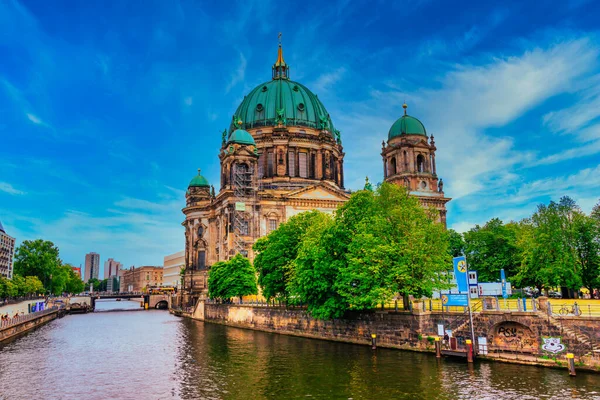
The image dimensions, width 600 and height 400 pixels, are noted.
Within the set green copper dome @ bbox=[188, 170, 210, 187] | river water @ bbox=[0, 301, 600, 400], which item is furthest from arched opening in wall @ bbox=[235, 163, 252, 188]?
river water @ bbox=[0, 301, 600, 400]

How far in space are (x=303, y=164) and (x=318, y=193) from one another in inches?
494

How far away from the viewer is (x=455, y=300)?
3938cm

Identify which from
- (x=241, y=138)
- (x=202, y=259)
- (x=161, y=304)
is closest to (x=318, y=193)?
(x=241, y=138)

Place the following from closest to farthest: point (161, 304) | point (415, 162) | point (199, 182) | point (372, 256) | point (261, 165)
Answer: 1. point (372, 256)
2. point (415, 162)
3. point (261, 165)
4. point (199, 182)
5. point (161, 304)

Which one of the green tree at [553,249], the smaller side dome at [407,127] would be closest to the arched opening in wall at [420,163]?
the smaller side dome at [407,127]

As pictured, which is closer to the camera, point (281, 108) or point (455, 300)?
point (455, 300)

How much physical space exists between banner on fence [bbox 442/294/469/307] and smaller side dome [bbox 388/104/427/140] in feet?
206

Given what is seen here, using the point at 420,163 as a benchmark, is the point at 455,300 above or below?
below

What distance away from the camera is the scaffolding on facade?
86625 millimetres

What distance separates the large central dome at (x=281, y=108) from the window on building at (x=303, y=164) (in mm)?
6977

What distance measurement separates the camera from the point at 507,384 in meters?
28.9

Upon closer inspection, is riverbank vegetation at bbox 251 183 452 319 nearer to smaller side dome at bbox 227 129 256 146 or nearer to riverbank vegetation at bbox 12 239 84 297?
smaller side dome at bbox 227 129 256 146

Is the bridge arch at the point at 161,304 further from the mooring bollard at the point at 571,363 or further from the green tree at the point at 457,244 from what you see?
the mooring bollard at the point at 571,363

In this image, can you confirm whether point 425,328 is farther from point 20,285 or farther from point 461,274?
point 20,285
